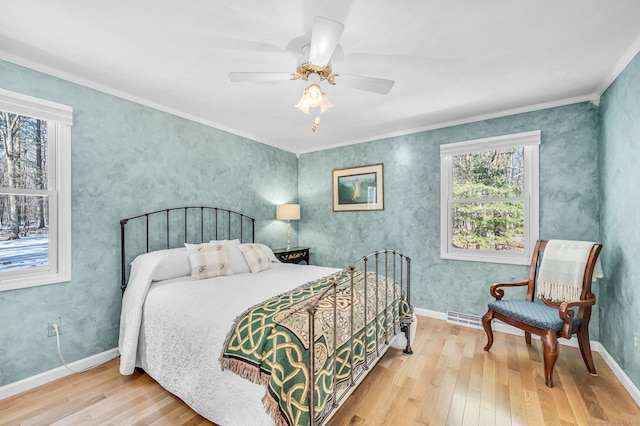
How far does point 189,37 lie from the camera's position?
1842 millimetres

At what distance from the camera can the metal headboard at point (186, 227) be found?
2.78 meters

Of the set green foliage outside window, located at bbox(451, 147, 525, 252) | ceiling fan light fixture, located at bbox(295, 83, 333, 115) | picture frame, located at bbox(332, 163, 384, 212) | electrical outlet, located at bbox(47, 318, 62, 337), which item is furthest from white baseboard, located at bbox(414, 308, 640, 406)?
electrical outlet, located at bbox(47, 318, 62, 337)

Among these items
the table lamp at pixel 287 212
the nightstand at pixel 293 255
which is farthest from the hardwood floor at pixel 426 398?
the table lamp at pixel 287 212

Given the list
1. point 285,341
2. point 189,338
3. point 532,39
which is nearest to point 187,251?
point 189,338

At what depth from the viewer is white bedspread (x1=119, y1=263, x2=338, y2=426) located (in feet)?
5.17

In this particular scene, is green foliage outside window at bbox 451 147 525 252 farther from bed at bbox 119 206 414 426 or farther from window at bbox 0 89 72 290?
window at bbox 0 89 72 290

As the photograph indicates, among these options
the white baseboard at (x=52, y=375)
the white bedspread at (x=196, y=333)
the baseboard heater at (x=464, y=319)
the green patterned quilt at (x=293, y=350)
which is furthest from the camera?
the baseboard heater at (x=464, y=319)

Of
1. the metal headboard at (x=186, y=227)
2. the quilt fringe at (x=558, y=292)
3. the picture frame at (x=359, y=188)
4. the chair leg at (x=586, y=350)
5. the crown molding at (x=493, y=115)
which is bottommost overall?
the chair leg at (x=586, y=350)

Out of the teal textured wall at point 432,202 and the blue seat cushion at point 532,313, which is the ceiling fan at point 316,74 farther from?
the blue seat cushion at point 532,313

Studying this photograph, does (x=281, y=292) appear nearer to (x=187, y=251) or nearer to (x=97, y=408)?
(x=187, y=251)

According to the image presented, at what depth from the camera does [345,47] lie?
6.30ft

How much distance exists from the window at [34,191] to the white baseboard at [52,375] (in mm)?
738

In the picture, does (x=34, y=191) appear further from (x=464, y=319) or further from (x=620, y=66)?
(x=620, y=66)

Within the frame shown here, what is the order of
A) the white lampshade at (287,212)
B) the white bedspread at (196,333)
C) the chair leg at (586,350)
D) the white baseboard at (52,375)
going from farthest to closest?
1. the white lampshade at (287,212)
2. the chair leg at (586,350)
3. the white baseboard at (52,375)
4. the white bedspread at (196,333)
